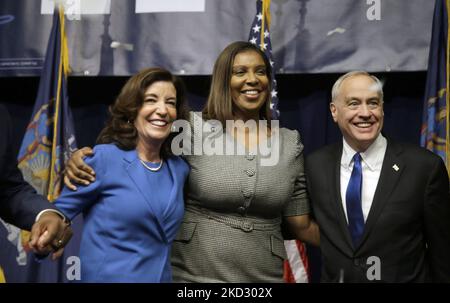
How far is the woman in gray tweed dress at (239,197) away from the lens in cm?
213

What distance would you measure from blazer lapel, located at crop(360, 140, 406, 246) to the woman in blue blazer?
71 centimetres

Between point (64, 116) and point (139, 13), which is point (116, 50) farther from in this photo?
point (64, 116)

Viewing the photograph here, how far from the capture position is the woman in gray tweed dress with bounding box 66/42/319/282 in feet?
7.00

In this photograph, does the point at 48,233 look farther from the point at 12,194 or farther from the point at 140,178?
the point at 140,178

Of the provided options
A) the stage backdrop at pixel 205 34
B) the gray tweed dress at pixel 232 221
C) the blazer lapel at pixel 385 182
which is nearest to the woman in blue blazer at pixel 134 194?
the gray tweed dress at pixel 232 221

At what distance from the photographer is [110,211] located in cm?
190

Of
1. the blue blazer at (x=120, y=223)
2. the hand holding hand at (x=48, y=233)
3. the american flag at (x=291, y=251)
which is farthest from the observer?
the american flag at (x=291, y=251)

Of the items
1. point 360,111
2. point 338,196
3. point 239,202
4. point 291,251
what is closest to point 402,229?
point 338,196

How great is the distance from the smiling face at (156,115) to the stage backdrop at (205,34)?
1429 mm

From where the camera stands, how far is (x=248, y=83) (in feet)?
7.55

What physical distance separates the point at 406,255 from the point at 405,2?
1.88 meters

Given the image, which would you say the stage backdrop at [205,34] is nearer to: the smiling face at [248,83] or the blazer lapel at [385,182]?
the smiling face at [248,83]

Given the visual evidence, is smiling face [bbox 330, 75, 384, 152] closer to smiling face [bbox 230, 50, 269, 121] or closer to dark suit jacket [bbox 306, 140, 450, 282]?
dark suit jacket [bbox 306, 140, 450, 282]
